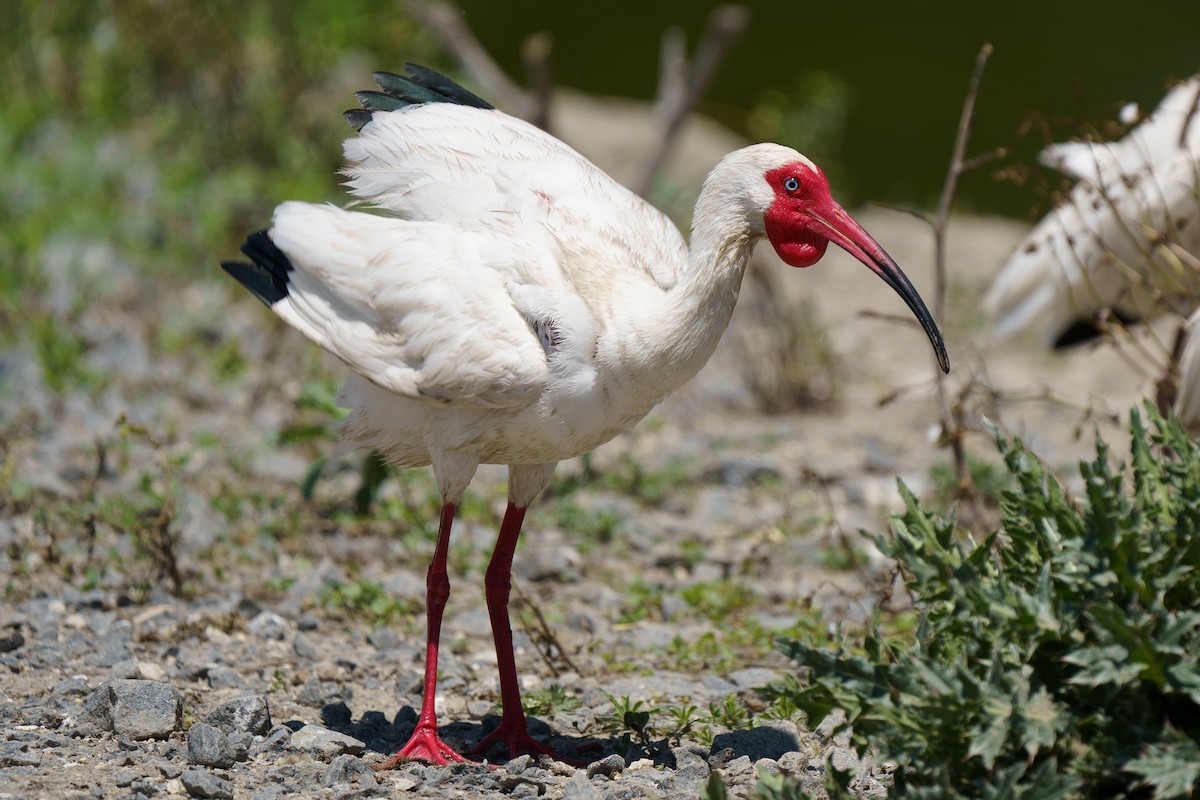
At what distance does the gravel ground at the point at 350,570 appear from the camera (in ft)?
12.4

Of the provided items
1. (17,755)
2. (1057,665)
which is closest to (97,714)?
(17,755)

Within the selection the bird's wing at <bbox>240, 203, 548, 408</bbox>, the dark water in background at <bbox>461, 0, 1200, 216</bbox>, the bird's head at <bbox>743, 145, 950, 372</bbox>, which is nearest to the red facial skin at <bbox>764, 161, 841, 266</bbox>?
the bird's head at <bbox>743, 145, 950, 372</bbox>

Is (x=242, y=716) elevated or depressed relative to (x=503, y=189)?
depressed

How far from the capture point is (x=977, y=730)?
2.80 metres

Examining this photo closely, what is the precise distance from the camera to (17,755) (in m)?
3.53

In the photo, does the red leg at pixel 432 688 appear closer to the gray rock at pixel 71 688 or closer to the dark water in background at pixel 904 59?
the gray rock at pixel 71 688

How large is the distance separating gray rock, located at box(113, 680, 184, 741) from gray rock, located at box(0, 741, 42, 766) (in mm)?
254

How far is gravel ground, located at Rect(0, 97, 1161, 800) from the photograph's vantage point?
149 inches

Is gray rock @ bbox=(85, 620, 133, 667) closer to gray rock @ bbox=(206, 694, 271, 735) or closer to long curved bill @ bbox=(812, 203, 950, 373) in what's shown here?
gray rock @ bbox=(206, 694, 271, 735)

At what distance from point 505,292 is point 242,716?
1.33 meters

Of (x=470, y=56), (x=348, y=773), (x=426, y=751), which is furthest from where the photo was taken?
(x=470, y=56)

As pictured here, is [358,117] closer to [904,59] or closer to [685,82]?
[685,82]

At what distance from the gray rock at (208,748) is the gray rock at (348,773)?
26 cm

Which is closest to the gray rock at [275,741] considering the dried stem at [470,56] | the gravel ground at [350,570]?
the gravel ground at [350,570]
